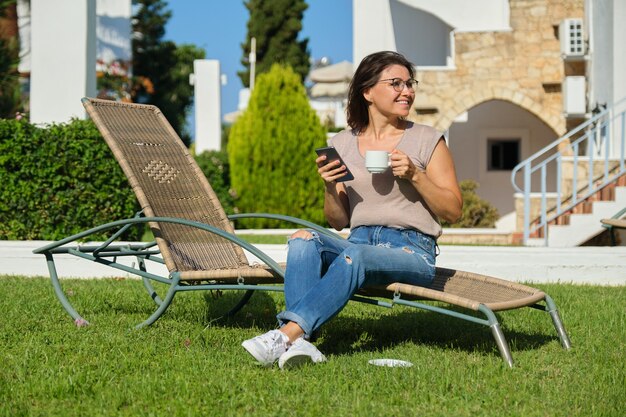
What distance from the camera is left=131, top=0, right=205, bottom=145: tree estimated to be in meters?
34.2

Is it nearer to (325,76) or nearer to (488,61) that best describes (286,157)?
(488,61)

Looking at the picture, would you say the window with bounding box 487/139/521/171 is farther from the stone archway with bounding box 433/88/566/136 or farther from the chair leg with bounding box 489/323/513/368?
the chair leg with bounding box 489/323/513/368

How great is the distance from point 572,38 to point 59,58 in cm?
802

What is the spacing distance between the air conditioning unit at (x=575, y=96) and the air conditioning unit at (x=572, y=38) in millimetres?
411

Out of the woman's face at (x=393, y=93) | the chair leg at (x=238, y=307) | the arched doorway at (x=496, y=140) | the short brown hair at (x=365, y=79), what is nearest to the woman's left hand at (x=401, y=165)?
the woman's face at (x=393, y=93)

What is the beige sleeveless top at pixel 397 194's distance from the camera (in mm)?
4496

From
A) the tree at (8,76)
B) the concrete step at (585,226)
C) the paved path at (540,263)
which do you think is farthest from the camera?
the tree at (8,76)

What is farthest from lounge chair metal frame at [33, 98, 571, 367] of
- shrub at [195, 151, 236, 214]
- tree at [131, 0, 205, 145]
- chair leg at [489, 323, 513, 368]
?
tree at [131, 0, 205, 145]

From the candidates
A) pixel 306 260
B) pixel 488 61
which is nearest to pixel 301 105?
pixel 488 61

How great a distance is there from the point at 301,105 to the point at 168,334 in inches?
358

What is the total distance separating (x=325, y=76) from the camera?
1004 inches

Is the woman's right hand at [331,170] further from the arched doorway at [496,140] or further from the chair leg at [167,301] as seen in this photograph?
the arched doorway at [496,140]

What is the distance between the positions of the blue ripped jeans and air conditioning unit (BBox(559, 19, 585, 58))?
35.1 ft

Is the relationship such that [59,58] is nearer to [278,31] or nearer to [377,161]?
[377,161]
